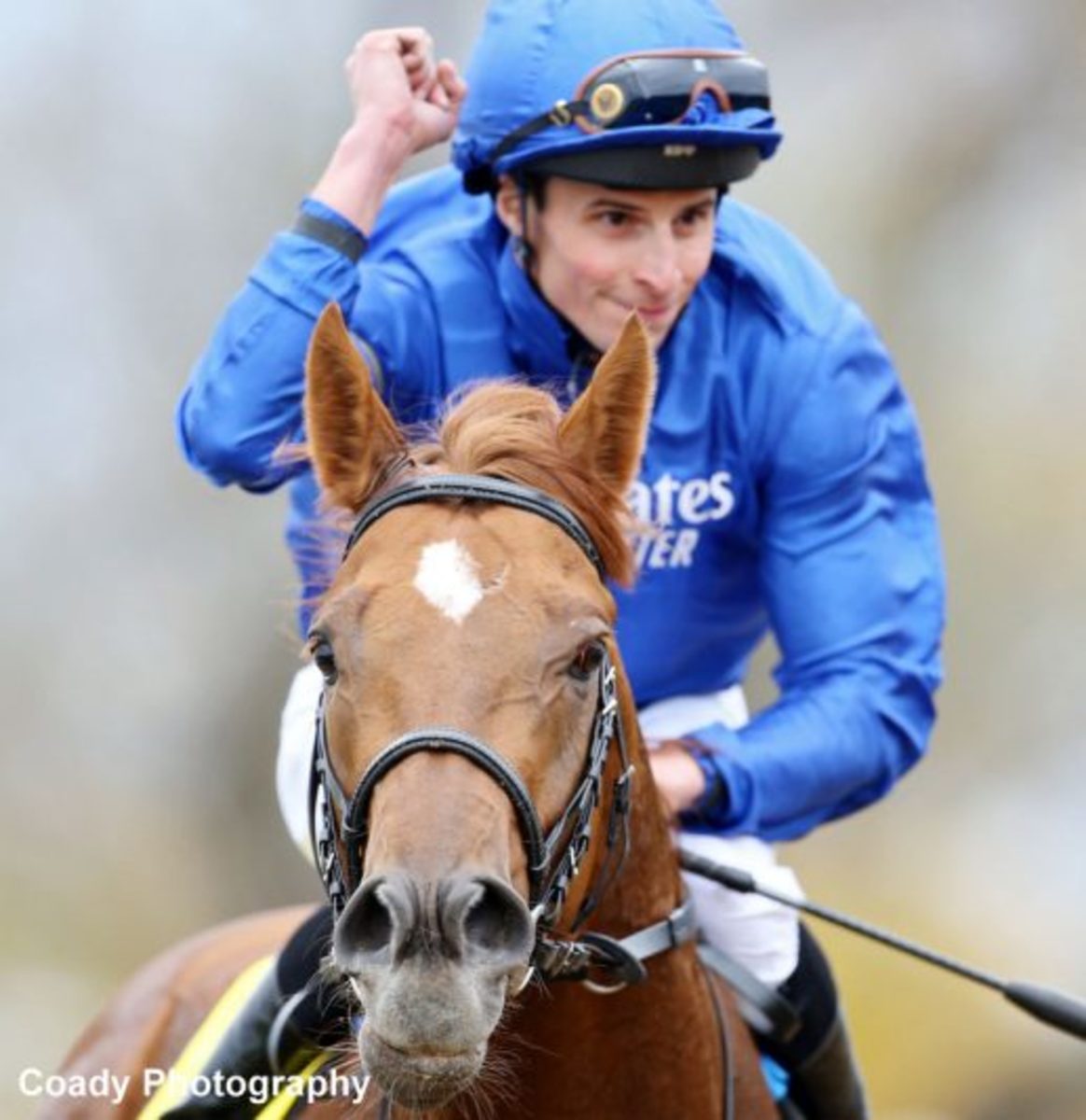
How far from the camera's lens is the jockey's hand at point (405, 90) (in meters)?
4.77

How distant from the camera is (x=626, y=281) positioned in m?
4.46

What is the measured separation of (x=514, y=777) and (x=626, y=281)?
1.42 metres

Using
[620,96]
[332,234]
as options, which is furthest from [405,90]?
[620,96]

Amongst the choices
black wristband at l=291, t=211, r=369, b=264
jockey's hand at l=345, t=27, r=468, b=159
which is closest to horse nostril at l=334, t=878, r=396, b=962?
black wristband at l=291, t=211, r=369, b=264

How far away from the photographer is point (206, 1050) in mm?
4734

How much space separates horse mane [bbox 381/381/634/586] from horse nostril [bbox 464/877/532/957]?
690 millimetres

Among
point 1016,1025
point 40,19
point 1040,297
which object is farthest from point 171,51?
point 1016,1025

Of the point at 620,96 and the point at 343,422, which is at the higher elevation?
the point at 620,96

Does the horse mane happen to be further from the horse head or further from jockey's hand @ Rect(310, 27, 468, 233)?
jockey's hand @ Rect(310, 27, 468, 233)

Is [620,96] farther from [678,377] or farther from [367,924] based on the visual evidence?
[367,924]

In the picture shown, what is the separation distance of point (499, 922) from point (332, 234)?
177 cm

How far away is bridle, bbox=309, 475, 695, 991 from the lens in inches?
128

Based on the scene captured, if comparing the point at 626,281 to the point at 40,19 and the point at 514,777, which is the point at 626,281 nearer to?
the point at 514,777

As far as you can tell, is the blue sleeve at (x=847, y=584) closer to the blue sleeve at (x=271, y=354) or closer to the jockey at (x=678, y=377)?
the jockey at (x=678, y=377)
